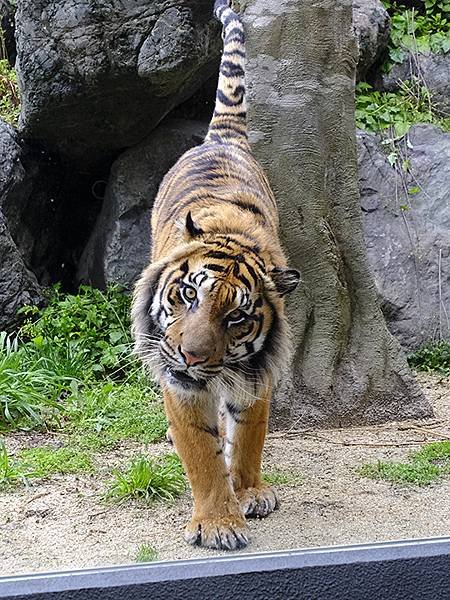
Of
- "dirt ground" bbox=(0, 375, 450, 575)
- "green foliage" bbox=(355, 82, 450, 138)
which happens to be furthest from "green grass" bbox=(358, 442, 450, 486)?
"green foliage" bbox=(355, 82, 450, 138)

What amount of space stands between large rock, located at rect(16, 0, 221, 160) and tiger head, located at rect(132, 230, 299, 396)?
2913mm

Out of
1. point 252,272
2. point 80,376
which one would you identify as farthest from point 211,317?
point 80,376

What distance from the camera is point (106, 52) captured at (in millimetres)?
5992

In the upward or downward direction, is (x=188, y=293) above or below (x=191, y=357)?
above

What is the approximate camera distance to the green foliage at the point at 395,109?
281 inches

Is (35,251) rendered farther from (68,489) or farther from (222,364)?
(222,364)

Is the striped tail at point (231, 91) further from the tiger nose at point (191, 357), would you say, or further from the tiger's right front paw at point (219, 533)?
the tiger's right front paw at point (219, 533)

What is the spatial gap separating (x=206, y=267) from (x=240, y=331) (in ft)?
0.83

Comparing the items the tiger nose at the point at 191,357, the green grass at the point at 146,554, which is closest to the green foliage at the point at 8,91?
the tiger nose at the point at 191,357

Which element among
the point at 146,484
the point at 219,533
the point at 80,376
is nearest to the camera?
the point at 219,533

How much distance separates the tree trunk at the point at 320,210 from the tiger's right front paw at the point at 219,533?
1406 mm

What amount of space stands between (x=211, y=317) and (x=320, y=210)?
181 centimetres

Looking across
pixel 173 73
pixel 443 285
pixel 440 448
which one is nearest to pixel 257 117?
pixel 173 73

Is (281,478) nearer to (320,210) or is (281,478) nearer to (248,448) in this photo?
(248,448)
